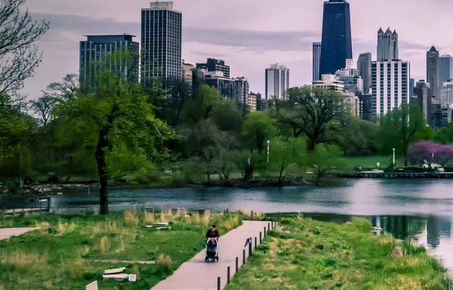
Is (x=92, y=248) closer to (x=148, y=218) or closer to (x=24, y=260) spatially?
(x=24, y=260)

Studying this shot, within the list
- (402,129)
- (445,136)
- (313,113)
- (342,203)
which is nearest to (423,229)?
(342,203)

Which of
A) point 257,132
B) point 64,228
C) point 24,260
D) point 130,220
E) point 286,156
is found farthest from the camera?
point 257,132

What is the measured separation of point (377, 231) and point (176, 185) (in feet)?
163

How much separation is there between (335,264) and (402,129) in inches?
3940

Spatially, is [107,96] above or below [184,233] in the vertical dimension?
above

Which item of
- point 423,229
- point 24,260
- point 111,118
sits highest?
point 111,118

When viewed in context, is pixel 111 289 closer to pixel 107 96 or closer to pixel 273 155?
pixel 107 96

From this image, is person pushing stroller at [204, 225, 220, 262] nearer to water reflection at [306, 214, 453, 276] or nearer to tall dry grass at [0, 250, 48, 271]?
tall dry grass at [0, 250, 48, 271]

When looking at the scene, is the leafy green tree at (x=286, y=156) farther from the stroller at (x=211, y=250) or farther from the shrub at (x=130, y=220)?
the stroller at (x=211, y=250)

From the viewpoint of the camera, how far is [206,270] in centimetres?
2388

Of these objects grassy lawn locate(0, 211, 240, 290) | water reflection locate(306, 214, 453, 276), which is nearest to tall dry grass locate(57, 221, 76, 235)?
grassy lawn locate(0, 211, 240, 290)

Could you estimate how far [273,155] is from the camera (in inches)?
3671

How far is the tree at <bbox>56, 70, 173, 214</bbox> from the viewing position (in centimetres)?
4250

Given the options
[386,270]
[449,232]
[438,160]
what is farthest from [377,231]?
[438,160]
